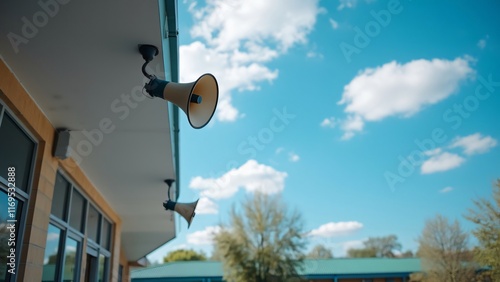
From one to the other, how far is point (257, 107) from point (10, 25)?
5979mm

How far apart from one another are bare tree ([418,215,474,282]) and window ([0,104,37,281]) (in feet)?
51.4

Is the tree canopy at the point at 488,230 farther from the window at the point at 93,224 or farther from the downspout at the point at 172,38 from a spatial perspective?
the downspout at the point at 172,38

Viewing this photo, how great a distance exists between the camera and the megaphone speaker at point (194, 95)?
1969 millimetres

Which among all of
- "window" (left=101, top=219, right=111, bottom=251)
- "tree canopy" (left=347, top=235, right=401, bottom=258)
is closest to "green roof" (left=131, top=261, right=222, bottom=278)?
"window" (left=101, top=219, right=111, bottom=251)

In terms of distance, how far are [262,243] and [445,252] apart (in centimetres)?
780

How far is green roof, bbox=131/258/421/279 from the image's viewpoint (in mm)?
18508

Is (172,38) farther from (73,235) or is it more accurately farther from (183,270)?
(183,270)

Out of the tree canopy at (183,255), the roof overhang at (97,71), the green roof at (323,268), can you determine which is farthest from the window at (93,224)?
the tree canopy at (183,255)

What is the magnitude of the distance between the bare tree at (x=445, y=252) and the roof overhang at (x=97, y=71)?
14128 mm

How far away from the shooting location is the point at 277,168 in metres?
17.6

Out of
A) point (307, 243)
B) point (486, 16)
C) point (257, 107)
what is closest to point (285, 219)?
point (307, 243)

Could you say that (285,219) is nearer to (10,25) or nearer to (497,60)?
(497,60)

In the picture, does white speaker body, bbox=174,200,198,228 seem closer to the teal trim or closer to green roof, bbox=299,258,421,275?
the teal trim

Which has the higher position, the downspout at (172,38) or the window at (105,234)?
the downspout at (172,38)
